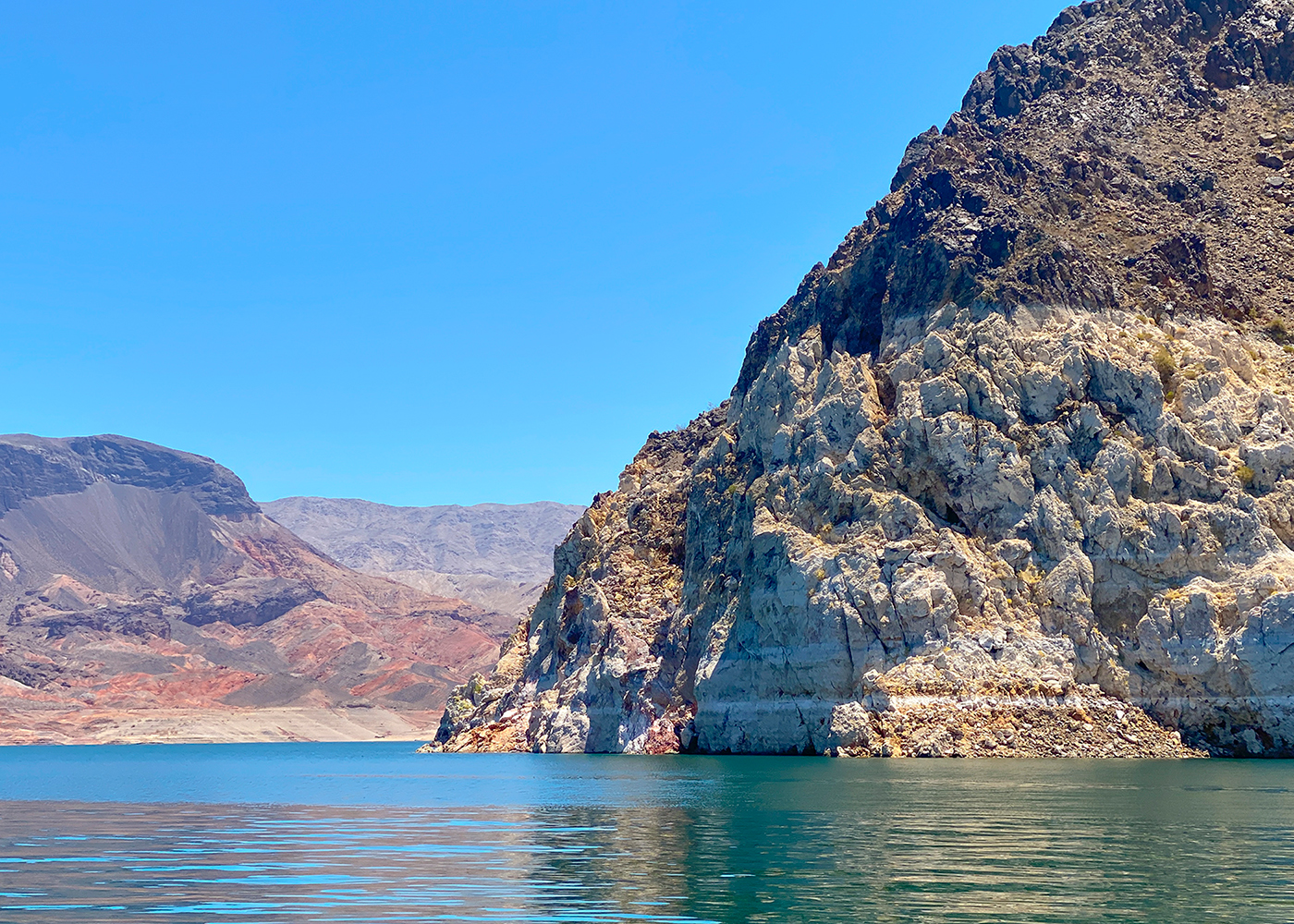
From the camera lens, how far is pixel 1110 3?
182375mm

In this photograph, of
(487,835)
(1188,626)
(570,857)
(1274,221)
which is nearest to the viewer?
(570,857)

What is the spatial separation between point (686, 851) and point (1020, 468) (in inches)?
3532

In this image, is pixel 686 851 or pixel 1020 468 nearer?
pixel 686 851

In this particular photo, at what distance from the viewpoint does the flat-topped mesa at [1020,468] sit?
399ft

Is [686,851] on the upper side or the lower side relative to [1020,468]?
lower

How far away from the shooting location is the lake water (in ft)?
117

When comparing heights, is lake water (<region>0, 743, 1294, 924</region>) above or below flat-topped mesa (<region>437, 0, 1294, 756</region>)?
below

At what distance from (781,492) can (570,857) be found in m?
98.2

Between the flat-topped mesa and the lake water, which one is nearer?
the lake water

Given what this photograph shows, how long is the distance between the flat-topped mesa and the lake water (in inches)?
1071

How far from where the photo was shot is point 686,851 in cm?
4919

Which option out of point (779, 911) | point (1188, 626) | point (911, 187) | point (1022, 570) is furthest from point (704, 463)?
point (779, 911)

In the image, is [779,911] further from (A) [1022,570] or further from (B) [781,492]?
(B) [781,492]

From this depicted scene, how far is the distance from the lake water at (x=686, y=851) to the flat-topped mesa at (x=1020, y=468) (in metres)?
27.2
